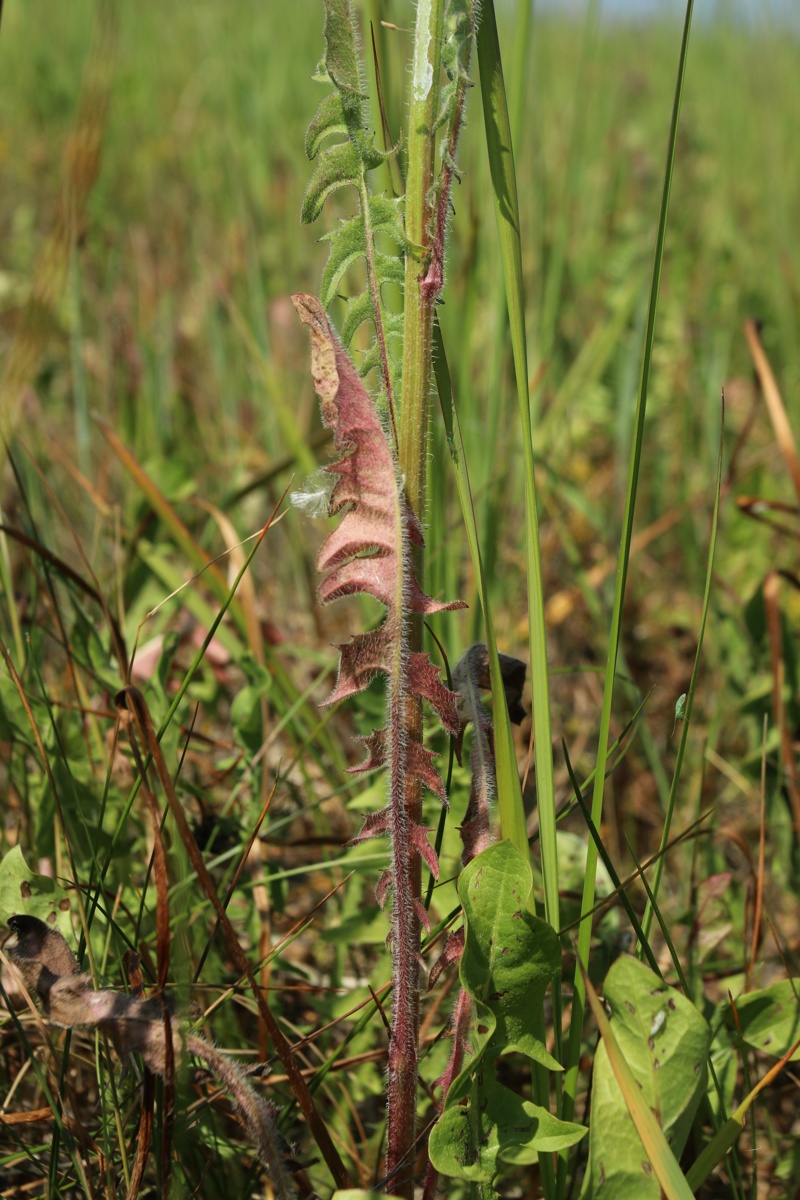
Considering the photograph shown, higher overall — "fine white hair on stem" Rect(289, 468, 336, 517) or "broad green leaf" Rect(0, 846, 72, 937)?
"fine white hair on stem" Rect(289, 468, 336, 517)

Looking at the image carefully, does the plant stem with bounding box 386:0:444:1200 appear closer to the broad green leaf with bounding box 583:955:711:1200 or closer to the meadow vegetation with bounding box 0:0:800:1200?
the meadow vegetation with bounding box 0:0:800:1200

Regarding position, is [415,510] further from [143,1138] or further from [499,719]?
[143,1138]

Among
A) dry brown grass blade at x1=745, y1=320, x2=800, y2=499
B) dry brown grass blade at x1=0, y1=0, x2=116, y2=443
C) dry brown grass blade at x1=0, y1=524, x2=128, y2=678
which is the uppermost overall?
dry brown grass blade at x1=0, y1=0, x2=116, y2=443

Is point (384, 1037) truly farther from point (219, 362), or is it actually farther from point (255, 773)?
point (219, 362)

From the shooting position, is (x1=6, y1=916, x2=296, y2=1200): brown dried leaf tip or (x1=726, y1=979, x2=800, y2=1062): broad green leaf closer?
(x1=6, y1=916, x2=296, y2=1200): brown dried leaf tip

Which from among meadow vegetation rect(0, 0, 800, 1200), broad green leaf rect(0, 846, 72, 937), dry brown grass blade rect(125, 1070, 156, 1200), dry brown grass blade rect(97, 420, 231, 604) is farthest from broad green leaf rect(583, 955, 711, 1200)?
dry brown grass blade rect(97, 420, 231, 604)

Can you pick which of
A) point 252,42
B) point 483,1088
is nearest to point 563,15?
point 252,42

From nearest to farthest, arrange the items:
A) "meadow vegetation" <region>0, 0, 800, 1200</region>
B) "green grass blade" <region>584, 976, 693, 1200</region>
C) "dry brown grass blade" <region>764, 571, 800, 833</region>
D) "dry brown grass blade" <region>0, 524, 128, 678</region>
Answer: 1. "green grass blade" <region>584, 976, 693, 1200</region>
2. "meadow vegetation" <region>0, 0, 800, 1200</region>
3. "dry brown grass blade" <region>0, 524, 128, 678</region>
4. "dry brown grass blade" <region>764, 571, 800, 833</region>

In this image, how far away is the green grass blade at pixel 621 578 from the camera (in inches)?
23.9

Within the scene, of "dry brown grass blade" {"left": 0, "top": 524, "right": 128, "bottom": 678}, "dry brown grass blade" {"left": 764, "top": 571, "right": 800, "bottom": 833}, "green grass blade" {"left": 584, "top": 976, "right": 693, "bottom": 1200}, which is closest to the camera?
"green grass blade" {"left": 584, "top": 976, "right": 693, "bottom": 1200}

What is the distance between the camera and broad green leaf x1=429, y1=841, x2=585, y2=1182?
615 mm

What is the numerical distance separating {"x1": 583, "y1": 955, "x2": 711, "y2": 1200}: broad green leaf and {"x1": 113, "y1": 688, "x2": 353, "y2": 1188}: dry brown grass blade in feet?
0.57

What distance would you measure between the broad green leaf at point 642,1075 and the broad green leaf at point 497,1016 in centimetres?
4

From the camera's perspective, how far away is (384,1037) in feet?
3.33
